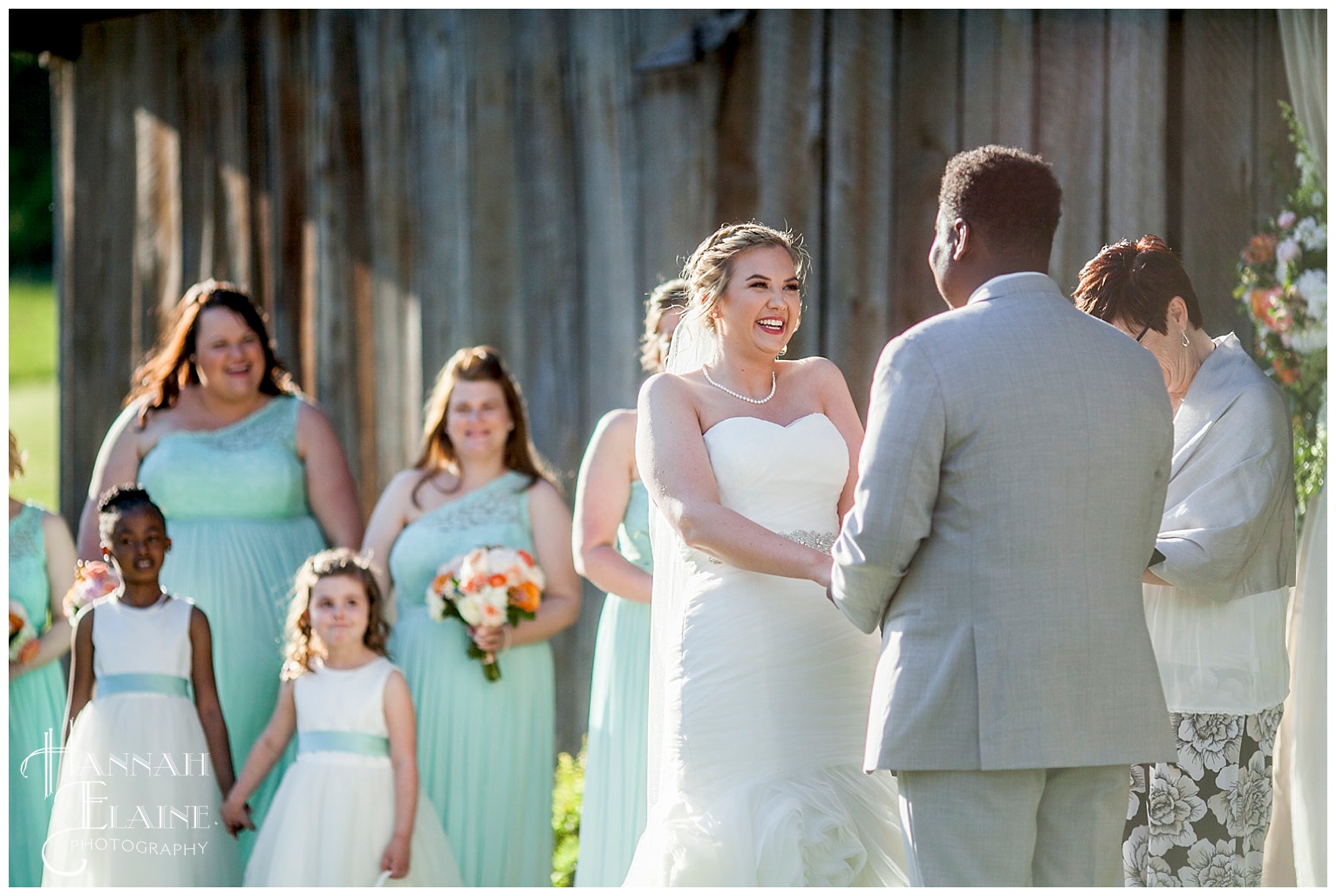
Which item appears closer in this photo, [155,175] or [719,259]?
[719,259]

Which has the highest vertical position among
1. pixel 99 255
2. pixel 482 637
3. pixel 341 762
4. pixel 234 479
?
pixel 99 255

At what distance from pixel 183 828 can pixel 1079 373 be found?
325 cm

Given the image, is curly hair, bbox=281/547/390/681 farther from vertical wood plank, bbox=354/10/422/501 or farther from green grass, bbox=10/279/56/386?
green grass, bbox=10/279/56/386

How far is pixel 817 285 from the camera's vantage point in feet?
19.5

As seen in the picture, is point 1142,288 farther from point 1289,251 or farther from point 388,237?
point 388,237

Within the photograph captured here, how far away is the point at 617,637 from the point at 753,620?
Answer: 1.19 m

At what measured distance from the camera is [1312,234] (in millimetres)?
4379

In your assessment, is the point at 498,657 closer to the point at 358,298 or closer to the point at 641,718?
the point at 641,718

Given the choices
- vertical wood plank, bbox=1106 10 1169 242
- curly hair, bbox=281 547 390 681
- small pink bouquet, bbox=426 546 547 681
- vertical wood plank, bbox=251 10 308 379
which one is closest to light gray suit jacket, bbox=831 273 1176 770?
small pink bouquet, bbox=426 546 547 681

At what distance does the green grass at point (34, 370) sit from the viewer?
14906 mm

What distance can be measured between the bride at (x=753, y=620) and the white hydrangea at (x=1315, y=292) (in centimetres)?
159

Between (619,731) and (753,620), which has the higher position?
(753,620)

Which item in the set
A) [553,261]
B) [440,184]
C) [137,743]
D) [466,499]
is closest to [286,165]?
[440,184]

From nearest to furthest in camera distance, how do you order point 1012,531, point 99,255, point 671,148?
point 1012,531, point 671,148, point 99,255
